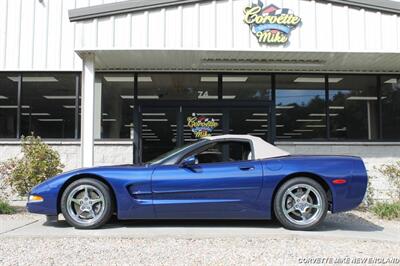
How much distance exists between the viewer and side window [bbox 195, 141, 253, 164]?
738 cm

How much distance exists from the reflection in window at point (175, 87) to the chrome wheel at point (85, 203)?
5.51 m

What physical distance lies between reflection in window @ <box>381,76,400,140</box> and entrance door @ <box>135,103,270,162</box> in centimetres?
298

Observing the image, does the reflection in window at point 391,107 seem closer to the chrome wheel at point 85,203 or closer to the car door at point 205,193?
the car door at point 205,193

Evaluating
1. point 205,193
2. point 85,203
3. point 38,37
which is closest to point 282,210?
point 205,193

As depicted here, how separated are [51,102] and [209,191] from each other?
22.7ft

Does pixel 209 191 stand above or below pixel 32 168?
below

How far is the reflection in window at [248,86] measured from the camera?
1247 cm

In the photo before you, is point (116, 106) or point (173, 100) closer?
point (173, 100)

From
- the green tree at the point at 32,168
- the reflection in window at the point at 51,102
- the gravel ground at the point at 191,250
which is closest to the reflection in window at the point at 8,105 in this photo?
the reflection in window at the point at 51,102

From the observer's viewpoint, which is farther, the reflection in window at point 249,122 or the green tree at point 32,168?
the reflection in window at point 249,122

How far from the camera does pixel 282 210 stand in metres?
7.05

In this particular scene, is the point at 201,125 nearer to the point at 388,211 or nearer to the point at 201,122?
the point at 201,122

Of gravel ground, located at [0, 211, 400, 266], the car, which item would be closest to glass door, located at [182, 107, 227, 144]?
the car

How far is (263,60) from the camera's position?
1090 cm
